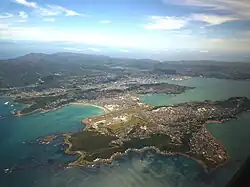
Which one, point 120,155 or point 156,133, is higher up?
point 156,133

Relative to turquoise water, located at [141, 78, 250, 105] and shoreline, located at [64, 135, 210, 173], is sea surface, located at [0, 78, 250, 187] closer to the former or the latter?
shoreline, located at [64, 135, 210, 173]

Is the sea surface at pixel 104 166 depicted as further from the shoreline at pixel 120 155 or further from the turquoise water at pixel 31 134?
the shoreline at pixel 120 155

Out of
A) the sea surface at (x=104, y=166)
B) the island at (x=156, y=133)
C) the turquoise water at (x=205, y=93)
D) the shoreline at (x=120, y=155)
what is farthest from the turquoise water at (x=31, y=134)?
the turquoise water at (x=205, y=93)

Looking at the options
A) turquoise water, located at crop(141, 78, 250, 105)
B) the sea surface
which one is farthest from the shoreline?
turquoise water, located at crop(141, 78, 250, 105)

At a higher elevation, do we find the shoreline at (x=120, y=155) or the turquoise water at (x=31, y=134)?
the shoreline at (x=120, y=155)

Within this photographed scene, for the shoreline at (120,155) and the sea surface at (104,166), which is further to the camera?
the shoreline at (120,155)

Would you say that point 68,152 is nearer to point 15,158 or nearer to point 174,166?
point 15,158

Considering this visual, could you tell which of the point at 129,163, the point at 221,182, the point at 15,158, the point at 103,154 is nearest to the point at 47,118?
the point at 15,158

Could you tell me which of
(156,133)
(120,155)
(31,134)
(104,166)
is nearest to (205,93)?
(156,133)

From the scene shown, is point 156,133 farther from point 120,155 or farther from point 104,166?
point 104,166

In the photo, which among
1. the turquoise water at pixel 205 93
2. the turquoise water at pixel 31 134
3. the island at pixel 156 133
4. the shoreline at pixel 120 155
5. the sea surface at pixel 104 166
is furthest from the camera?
the turquoise water at pixel 205 93
